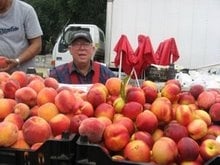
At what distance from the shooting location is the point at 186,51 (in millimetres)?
10312

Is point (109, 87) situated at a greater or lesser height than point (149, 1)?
lesser

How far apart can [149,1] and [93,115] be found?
28.3 feet

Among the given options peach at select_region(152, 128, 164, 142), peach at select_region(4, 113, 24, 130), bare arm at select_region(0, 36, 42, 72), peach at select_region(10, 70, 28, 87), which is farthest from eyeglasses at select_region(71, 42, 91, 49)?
peach at select_region(152, 128, 164, 142)

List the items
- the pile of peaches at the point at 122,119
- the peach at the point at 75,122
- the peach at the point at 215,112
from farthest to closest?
1. the peach at the point at 215,112
2. the peach at the point at 75,122
3. the pile of peaches at the point at 122,119

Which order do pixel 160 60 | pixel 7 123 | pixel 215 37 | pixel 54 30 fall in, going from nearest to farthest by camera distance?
pixel 7 123 → pixel 160 60 → pixel 215 37 → pixel 54 30

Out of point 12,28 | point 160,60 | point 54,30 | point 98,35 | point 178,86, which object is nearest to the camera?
point 178,86

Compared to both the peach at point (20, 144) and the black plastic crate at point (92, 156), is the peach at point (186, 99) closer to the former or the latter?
the black plastic crate at point (92, 156)

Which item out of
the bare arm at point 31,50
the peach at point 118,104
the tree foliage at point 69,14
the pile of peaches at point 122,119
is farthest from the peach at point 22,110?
the tree foliage at point 69,14

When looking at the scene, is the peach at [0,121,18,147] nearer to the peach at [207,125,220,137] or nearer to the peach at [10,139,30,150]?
the peach at [10,139,30,150]

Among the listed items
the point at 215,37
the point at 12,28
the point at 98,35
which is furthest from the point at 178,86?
the point at 98,35

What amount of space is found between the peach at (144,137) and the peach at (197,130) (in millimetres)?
162

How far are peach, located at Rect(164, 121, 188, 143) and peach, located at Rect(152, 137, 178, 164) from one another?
46 millimetres

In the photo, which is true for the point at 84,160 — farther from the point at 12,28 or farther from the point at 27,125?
the point at 12,28

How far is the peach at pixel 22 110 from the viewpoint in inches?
79.3
